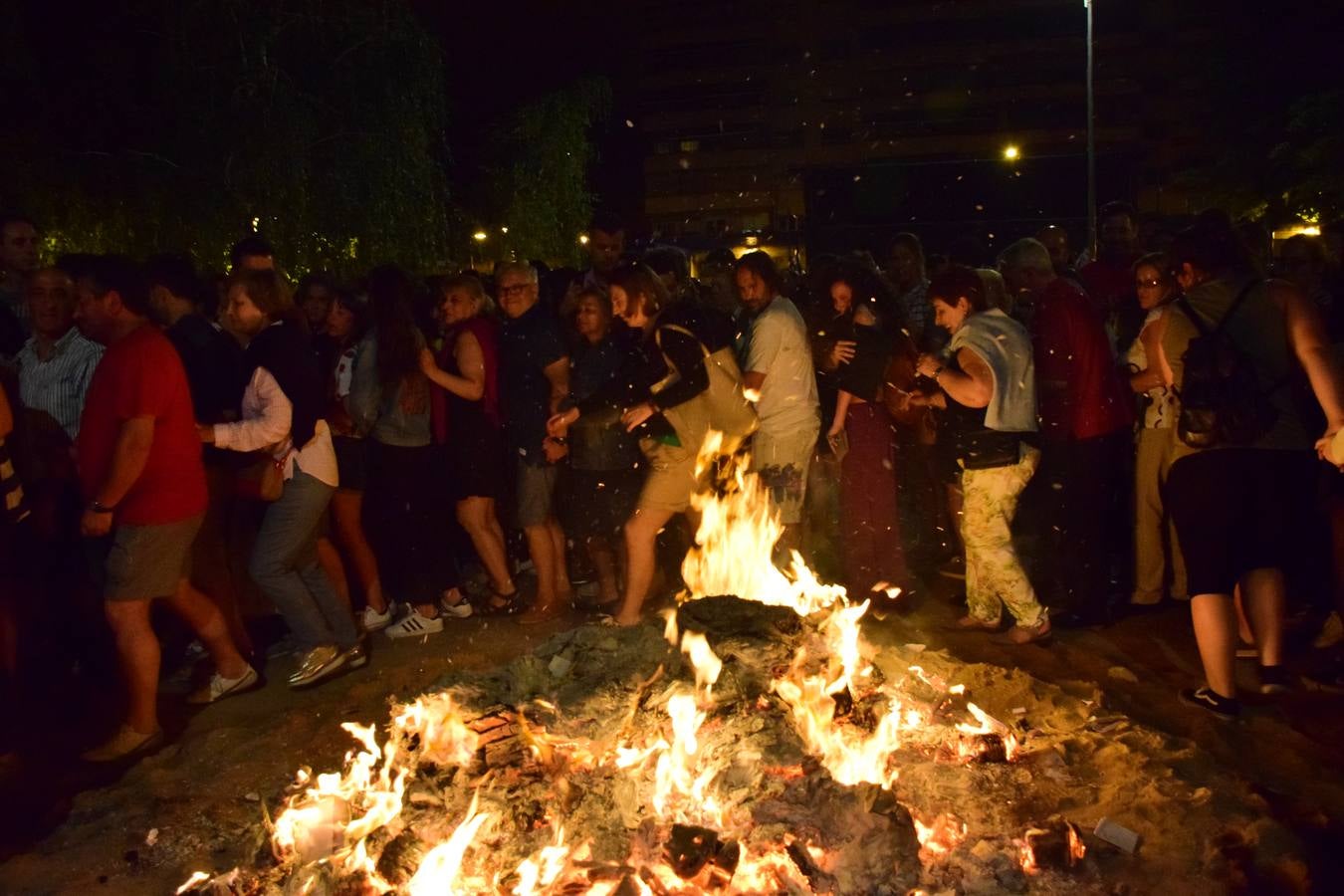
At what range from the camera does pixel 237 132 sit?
45.5 ft

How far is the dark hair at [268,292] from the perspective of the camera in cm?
536

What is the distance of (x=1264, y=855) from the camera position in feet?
12.0

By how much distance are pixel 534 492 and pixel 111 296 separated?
8.82 feet

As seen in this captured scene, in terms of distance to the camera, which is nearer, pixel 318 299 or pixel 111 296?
pixel 111 296

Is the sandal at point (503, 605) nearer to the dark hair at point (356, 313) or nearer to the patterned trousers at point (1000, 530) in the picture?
the dark hair at point (356, 313)

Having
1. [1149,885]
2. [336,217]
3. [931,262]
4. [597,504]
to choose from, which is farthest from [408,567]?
[336,217]

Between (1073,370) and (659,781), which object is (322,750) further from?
(1073,370)

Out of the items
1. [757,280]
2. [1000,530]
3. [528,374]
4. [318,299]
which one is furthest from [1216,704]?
[318,299]

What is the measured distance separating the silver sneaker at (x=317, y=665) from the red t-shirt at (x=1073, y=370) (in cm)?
427

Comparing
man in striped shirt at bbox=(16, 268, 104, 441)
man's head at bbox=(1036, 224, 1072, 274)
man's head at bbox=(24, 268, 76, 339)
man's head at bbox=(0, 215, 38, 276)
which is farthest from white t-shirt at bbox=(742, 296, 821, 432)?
man's head at bbox=(0, 215, 38, 276)

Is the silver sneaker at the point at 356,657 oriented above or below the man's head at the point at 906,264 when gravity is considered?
below

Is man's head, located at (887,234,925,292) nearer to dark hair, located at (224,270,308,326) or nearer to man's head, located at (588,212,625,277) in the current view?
man's head, located at (588,212,625,277)

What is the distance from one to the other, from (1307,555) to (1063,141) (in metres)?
42.4

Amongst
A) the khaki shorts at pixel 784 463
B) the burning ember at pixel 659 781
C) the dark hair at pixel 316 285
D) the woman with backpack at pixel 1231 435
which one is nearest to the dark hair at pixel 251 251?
the dark hair at pixel 316 285
